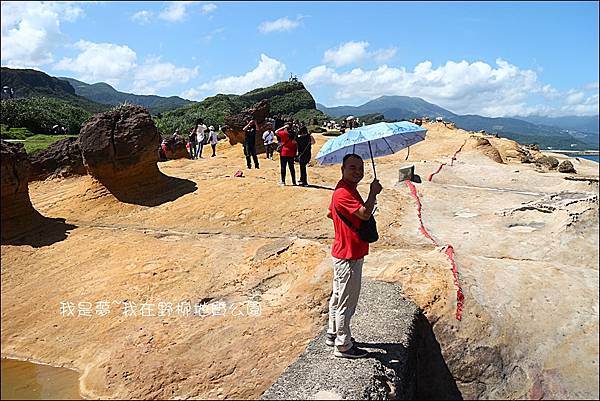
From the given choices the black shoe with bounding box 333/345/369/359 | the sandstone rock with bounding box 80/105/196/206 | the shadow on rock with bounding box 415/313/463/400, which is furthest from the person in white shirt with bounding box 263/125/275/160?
the black shoe with bounding box 333/345/369/359

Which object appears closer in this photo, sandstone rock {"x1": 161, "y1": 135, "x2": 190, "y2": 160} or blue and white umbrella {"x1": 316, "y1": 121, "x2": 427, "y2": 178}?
blue and white umbrella {"x1": 316, "y1": 121, "x2": 427, "y2": 178}

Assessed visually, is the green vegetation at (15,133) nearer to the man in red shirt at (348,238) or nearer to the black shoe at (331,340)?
the man in red shirt at (348,238)

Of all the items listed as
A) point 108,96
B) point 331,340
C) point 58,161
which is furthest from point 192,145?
point 108,96

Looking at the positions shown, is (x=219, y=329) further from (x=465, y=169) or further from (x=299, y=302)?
(x=465, y=169)

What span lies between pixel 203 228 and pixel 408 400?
5202 mm

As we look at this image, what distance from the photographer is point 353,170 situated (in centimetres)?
395

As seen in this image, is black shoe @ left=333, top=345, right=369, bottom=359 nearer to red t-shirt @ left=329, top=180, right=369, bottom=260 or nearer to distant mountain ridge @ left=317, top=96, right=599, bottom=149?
red t-shirt @ left=329, top=180, right=369, bottom=260

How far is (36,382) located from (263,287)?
3.37 m

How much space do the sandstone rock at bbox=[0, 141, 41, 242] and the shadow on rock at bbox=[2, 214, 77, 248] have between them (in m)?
0.07

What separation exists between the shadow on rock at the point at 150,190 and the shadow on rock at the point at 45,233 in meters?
2.21

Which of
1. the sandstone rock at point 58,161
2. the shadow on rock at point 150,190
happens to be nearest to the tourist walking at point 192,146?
the sandstone rock at point 58,161

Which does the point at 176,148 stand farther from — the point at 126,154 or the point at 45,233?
the point at 45,233

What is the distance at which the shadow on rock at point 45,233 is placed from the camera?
19.1 feet

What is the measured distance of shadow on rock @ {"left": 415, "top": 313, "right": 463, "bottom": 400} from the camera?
5180 mm
